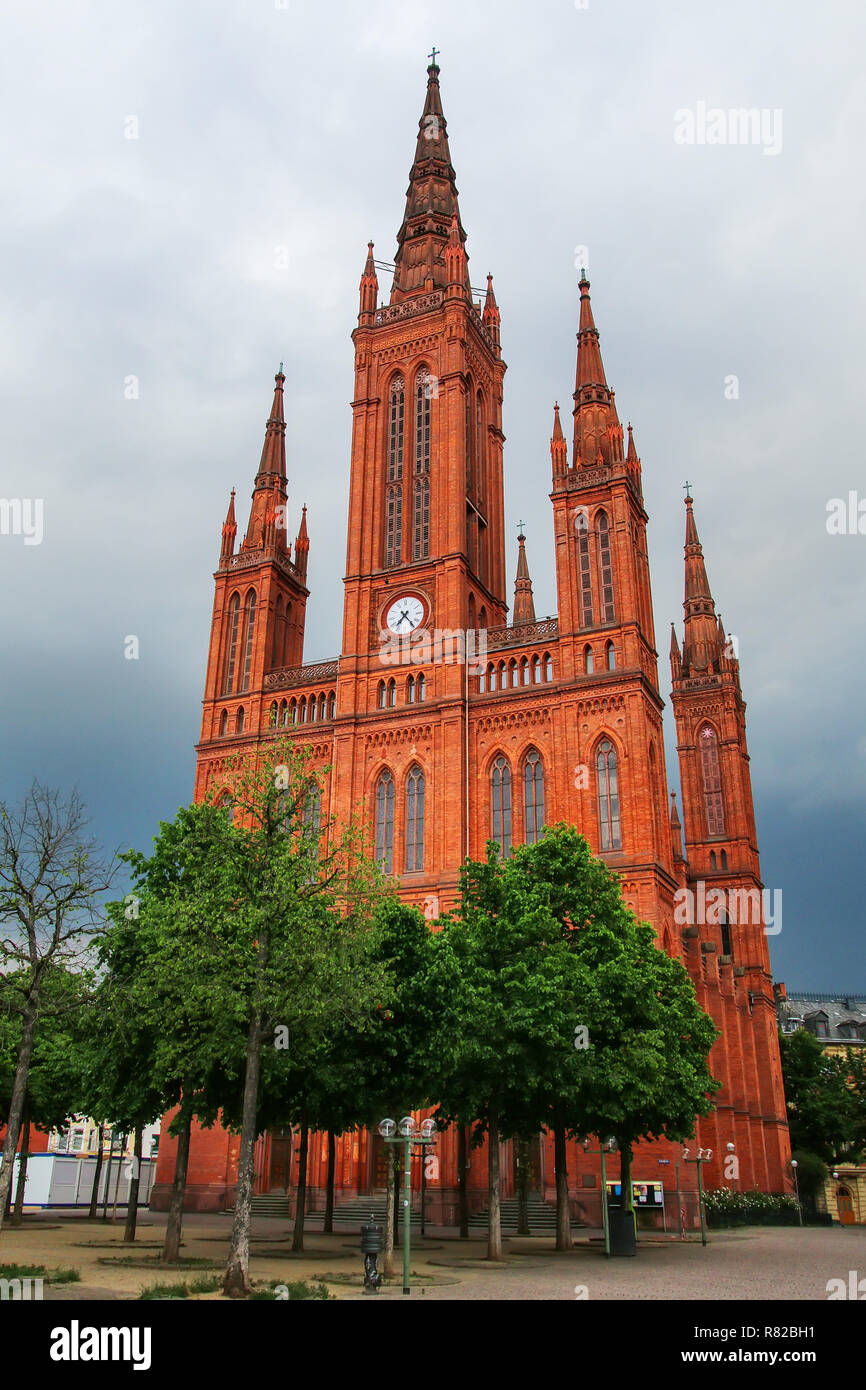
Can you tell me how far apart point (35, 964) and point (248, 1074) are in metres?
5.00

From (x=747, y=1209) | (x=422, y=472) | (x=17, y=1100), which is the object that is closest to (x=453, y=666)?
(x=422, y=472)

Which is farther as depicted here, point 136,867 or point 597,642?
point 597,642

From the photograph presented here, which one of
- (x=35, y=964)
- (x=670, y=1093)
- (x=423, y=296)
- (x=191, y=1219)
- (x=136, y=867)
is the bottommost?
(x=191, y=1219)

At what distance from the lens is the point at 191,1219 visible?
45.5m

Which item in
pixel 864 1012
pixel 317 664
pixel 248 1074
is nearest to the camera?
pixel 248 1074

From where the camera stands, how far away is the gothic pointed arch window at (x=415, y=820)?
5138 cm

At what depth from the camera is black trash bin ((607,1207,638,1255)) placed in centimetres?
2903

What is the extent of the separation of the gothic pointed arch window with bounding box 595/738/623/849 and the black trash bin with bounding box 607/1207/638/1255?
19.8 m

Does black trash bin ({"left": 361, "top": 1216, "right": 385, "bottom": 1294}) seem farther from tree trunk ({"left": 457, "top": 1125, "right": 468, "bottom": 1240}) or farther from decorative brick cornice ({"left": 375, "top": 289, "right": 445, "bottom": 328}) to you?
decorative brick cornice ({"left": 375, "top": 289, "right": 445, "bottom": 328})

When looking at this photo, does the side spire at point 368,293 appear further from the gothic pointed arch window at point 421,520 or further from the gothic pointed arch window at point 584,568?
the gothic pointed arch window at point 584,568

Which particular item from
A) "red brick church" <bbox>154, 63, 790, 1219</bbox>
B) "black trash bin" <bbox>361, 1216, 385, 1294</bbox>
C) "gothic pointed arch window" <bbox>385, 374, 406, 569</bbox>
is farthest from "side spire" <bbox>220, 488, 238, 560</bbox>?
"black trash bin" <bbox>361, 1216, 385, 1294</bbox>
